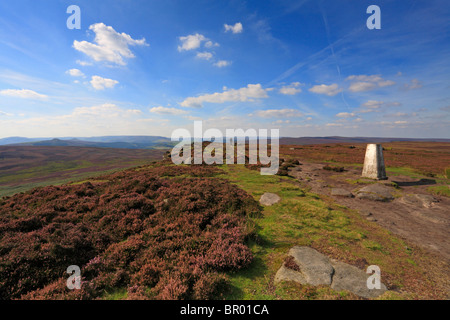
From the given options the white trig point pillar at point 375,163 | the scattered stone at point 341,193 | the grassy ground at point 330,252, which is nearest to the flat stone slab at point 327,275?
the grassy ground at point 330,252

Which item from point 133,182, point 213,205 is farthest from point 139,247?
point 133,182

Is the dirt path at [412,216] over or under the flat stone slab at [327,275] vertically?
under

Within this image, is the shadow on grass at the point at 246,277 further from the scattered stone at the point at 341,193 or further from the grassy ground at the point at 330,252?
the scattered stone at the point at 341,193

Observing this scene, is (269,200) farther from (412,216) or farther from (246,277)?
(412,216)

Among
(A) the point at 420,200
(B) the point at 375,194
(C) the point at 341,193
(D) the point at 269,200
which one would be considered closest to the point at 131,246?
(D) the point at 269,200
